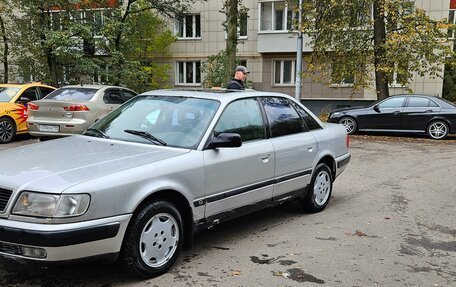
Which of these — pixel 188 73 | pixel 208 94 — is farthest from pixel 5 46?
pixel 208 94

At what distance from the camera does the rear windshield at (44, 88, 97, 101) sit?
1134 cm

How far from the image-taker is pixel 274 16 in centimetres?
2756

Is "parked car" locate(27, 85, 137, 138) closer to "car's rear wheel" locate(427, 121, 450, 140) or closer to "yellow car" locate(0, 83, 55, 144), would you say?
"yellow car" locate(0, 83, 55, 144)

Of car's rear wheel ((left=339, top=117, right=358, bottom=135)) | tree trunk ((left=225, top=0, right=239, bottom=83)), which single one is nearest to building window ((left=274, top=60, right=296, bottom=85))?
car's rear wheel ((left=339, top=117, right=358, bottom=135))

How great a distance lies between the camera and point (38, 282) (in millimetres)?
3854

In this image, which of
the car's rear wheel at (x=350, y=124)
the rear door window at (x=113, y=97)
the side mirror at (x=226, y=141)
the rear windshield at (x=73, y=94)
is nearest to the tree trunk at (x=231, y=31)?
the car's rear wheel at (x=350, y=124)

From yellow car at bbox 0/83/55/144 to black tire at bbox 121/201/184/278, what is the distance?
984 cm

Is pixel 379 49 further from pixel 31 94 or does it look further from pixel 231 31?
pixel 31 94

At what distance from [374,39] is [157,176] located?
672 inches

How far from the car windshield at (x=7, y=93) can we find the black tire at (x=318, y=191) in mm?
9696

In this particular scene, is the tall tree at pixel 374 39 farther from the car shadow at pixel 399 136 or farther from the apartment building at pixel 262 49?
the apartment building at pixel 262 49

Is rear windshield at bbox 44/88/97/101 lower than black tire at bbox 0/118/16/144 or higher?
higher

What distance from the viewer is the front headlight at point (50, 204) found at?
3.36 m

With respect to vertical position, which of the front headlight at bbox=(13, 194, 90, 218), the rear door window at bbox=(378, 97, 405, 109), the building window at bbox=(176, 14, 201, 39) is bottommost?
the front headlight at bbox=(13, 194, 90, 218)
